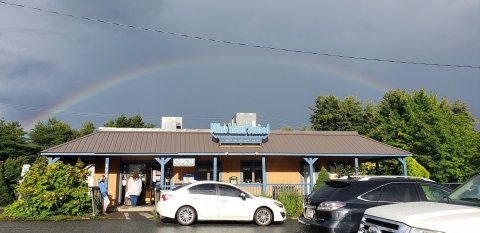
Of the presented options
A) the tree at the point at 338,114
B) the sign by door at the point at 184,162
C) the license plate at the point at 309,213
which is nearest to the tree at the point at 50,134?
the tree at the point at 338,114

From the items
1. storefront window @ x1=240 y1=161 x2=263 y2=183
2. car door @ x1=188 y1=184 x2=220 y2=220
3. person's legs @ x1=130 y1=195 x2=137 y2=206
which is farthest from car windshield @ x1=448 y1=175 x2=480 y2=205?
storefront window @ x1=240 y1=161 x2=263 y2=183

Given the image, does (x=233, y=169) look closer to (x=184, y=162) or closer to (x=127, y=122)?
(x=184, y=162)

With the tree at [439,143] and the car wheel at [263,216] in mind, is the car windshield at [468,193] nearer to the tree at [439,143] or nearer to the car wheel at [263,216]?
the car wheel at [263,216]

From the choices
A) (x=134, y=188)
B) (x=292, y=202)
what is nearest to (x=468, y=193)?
(x=292, y=202)

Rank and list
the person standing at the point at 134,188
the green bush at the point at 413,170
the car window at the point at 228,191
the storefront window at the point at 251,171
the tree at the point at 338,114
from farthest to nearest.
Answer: the tree at the point at 338,114 → the green bush at the point at 413,170 → the storefront window at the point at 251,171 → the person standing at the point at 134,188 → the car window at the point at 228,191

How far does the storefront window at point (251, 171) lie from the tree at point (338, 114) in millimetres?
35873

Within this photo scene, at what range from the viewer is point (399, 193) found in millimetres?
8234

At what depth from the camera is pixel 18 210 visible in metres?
14.9

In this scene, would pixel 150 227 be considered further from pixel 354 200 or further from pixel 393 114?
pixel 393 114

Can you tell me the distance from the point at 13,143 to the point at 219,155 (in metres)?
43.6

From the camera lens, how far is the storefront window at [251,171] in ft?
78.5

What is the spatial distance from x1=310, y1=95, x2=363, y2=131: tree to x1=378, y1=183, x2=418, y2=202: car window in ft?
163

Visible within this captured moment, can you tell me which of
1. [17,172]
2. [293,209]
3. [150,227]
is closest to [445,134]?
[293,209]

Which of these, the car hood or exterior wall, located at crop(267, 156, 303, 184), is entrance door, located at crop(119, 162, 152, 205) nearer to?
exterior wall, located at crop(267, 156, 303, 184)
